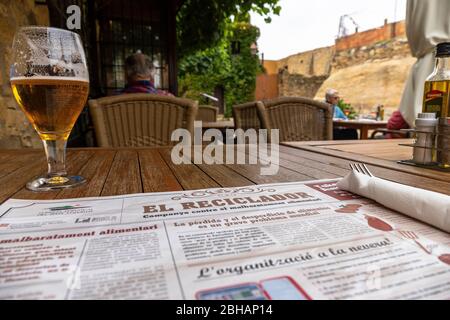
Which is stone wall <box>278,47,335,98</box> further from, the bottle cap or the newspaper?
the newspaper

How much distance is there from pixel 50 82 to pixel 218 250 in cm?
41

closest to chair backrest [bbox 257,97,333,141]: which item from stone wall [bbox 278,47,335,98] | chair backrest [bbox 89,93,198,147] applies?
Result: chair backrest [bbox 89,93,198,147]

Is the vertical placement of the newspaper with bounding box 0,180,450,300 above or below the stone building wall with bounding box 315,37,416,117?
below

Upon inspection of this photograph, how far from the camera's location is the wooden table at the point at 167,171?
21.6 inches

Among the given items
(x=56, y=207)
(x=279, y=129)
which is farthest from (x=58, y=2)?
(x=56, y=207)

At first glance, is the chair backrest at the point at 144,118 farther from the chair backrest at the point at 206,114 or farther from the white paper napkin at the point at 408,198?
the chair backrest at the point at 206,114

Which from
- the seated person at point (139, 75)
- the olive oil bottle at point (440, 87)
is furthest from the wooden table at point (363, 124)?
the olive oil bottle at point (440, 87)

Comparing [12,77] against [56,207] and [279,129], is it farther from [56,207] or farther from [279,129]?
[279,129]

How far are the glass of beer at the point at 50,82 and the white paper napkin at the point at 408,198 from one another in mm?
466

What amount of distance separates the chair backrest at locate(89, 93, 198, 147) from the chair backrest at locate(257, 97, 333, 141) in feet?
1.69

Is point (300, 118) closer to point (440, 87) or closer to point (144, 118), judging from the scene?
point (144, 118)

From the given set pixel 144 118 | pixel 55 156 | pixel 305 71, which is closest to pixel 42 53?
pixel 55 156

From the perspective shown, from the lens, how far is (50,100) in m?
0.53

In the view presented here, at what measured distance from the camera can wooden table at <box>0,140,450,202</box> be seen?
55 centimetres
